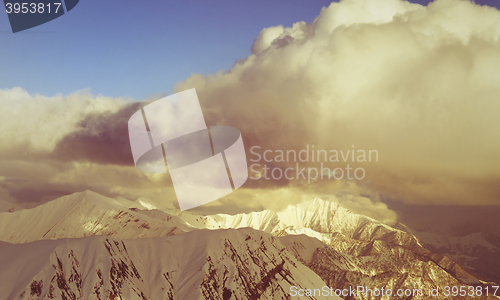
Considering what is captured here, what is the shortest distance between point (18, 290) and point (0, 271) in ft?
54.7

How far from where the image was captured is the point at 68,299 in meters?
198

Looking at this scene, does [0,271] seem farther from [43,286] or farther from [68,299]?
[68,299]

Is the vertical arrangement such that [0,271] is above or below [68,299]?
above

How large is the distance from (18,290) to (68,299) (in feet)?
77.6

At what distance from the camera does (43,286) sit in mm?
194000

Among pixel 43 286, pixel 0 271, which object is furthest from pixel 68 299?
pixel 0 271

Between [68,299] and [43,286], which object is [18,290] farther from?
[68,299]

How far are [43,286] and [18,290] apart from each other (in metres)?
11.6

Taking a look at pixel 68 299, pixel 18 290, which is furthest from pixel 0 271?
pixel 68 299

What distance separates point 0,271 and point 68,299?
34.7 meters

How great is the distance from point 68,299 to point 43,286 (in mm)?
13645

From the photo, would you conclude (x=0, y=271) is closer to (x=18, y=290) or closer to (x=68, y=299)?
(x=18, y=290)

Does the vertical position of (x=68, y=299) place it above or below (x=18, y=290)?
below

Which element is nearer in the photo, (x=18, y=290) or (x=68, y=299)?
(x=18, y=290)
